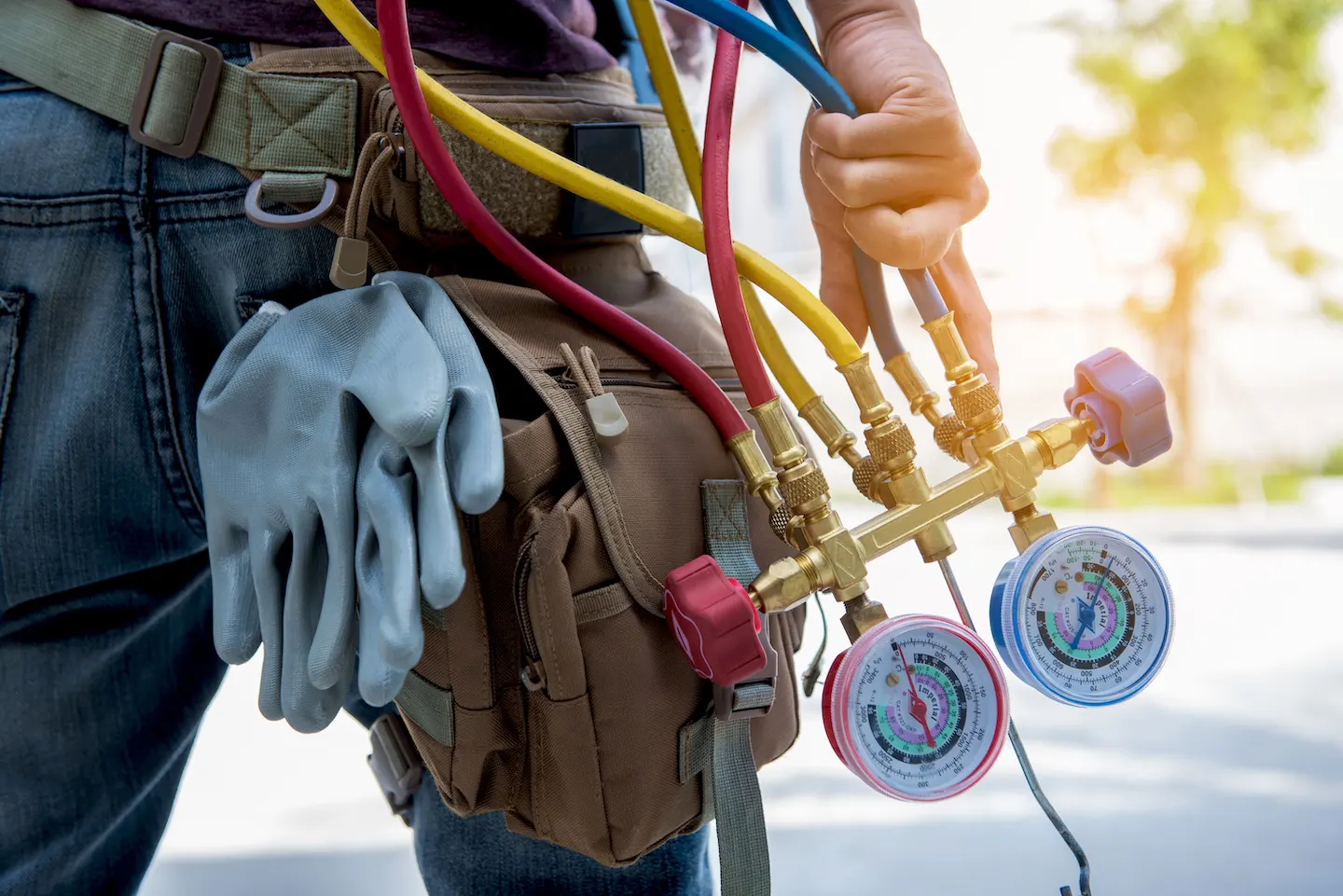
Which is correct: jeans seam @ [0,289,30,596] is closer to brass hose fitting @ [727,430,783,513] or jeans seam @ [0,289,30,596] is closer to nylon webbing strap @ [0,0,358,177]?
nylon webbing strap @ [0,0,358,177]

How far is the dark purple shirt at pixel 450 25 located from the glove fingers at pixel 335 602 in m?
0.25

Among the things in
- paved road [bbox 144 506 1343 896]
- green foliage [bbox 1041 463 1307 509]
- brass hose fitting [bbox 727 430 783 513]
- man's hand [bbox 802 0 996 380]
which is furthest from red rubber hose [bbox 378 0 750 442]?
green foliage [bbox 1041 463 1307 509]

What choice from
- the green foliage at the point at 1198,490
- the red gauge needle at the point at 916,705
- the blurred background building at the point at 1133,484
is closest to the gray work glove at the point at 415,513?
the red gauge needle at the point at 916,705

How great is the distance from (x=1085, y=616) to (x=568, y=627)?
25cm

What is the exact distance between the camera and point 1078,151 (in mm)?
4848

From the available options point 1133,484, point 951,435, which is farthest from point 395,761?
point 1133,484

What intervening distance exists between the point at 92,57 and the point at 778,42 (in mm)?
332

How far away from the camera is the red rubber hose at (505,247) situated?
471mm

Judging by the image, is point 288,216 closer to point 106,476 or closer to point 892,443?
point 106,476

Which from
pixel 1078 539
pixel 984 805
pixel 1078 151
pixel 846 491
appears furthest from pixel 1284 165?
pixel 1078 539

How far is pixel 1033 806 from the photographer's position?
1.55 metres

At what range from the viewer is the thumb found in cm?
62

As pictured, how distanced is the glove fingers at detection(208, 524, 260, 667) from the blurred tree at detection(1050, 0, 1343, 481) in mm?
4818

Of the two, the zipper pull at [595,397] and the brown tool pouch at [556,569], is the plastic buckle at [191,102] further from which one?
the zipper pull at [595,397]
